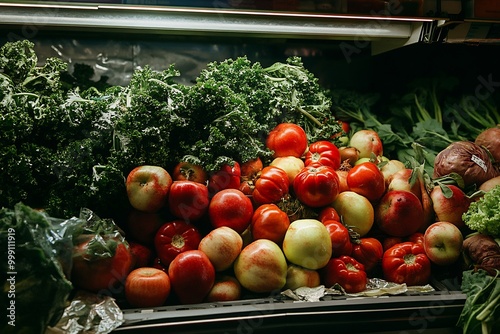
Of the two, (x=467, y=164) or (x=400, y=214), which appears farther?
(x=467, y=164)

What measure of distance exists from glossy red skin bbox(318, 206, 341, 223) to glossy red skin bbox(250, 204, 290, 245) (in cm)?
22

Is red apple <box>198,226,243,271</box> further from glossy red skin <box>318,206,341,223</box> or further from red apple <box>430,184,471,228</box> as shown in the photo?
red apple <box>430,184,471,228</box>

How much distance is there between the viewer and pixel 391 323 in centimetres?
218

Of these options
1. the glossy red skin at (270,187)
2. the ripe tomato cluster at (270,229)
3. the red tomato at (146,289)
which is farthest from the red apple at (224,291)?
the glossy red skin at (270,187)

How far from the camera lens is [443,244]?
98.3 inches

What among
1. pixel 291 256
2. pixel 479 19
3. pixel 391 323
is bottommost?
pixel 391 323

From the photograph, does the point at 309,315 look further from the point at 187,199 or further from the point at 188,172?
the point at 188,172

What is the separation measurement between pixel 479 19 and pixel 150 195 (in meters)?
2.18

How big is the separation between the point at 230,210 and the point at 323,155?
76 centimetres

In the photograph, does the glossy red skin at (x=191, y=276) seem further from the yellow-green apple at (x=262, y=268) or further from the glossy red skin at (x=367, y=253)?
the glossy red skin at (x=367, y=253)

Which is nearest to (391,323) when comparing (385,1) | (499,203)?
(499,203)

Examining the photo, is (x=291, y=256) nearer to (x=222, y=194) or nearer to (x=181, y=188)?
(x=222, y=194)

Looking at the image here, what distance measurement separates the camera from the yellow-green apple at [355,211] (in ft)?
8.42

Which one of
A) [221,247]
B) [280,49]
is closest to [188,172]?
[221,247]
